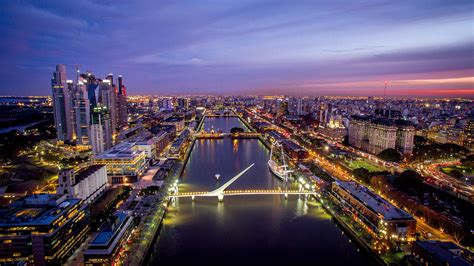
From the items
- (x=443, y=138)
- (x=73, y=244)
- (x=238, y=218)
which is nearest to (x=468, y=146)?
(x=443, y=138)

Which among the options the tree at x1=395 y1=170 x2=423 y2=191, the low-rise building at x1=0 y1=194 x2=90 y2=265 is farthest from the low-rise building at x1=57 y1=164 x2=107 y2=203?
the tree at x1=395 y1=170 x2=423 y2=191

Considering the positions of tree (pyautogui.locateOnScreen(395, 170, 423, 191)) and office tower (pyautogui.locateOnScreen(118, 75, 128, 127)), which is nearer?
tree (pyautogui.locateOnScreen(395, 170, 423, 191))

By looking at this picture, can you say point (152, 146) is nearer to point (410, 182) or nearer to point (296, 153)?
point (296, 153)

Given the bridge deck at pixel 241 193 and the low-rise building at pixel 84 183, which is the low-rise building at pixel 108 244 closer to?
the low-rise building at pixel 84 183

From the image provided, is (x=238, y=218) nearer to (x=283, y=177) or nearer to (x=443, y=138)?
(x=283, y=177)

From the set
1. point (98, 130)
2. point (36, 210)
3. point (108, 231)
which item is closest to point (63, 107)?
point (98, 130)

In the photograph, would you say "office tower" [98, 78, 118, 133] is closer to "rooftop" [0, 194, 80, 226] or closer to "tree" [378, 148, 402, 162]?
"rooftop" [0, 194, 80, 226]
